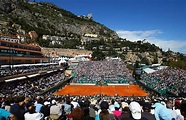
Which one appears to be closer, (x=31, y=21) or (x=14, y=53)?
(x=14, y=53)

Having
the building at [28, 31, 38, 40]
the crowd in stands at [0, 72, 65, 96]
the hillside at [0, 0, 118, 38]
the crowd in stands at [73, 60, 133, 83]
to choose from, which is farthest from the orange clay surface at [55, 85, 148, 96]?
the building at [28, 31, 38, 40]

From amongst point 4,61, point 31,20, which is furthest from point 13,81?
point 31,20

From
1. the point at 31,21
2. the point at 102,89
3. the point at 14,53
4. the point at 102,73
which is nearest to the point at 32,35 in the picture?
the point at 31,21

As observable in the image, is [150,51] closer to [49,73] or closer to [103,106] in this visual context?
[49,73]

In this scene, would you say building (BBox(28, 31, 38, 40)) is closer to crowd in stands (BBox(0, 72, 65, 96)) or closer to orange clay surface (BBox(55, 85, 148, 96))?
orange clay surface (BBox(55, 85, 148, 96))

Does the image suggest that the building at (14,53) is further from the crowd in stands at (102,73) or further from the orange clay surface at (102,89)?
the crowd in stands at (102,73)

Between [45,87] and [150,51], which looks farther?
[150,51]

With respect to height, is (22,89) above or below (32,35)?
below

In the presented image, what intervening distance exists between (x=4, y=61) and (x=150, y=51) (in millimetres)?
127052

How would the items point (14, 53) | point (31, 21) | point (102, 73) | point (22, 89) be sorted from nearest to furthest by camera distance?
point (22, 89), point (14, 53), point (102, 73), point (31, 21)

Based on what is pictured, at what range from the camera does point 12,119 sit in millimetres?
4367

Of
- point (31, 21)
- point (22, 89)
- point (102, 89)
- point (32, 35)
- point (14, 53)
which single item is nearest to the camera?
point (22, 89)

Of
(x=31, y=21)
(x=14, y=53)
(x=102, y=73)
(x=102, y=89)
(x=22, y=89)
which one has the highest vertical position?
(x=31, y=21)

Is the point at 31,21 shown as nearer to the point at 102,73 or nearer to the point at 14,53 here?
the point at 14,53
